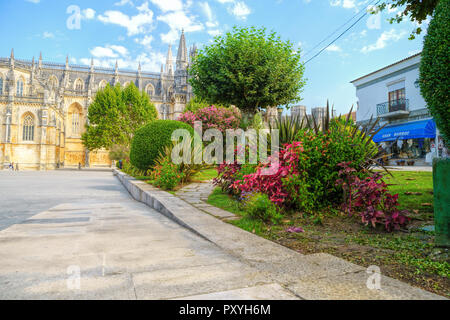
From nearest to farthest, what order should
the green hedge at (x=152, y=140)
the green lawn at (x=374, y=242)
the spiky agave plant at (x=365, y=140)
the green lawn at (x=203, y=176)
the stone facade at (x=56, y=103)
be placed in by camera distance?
the green lawn at (x=374, y=242) → the spiky agave plant at (x=365, y=140) → the green hedge at (x=152, y=140) → the green lawn at (x=203, y=176) → the stone facade at (x=56, y=103)

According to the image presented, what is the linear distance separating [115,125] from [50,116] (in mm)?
10609

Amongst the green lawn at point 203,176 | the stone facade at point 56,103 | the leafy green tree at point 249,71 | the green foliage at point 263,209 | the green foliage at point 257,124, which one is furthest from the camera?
the stone facade at point 56,103

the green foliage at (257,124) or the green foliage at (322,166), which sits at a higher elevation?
the green foliage at (257,124)

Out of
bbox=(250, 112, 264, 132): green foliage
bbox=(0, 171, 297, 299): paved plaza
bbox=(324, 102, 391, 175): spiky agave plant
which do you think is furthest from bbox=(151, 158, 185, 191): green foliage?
bbox=(324, 102, 391, 175): spiky agave plant

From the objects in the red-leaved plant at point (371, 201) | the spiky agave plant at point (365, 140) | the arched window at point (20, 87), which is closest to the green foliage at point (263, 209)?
the red-leaved plant at point (371, 201)

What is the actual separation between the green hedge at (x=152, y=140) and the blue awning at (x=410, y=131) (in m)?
15.3

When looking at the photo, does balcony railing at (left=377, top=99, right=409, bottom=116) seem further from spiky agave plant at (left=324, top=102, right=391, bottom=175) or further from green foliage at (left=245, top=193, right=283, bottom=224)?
green foliage at (left=245, top=193, right=283, bottom=224)

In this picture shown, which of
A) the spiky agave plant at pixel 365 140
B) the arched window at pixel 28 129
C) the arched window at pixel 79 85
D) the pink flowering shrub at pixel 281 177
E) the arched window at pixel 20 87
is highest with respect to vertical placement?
the arched window at pixel 79 85

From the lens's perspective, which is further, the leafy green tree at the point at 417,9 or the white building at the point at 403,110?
the white building at the point at 403,110

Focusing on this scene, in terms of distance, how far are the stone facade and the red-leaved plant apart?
138 feet

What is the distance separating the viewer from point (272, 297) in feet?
4.84

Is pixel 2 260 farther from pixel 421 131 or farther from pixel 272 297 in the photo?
pixel 421 131

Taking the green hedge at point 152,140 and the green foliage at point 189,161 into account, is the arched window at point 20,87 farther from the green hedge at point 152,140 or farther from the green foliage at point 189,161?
the green foliage at point 189,161

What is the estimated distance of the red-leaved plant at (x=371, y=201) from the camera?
2.98 metres
